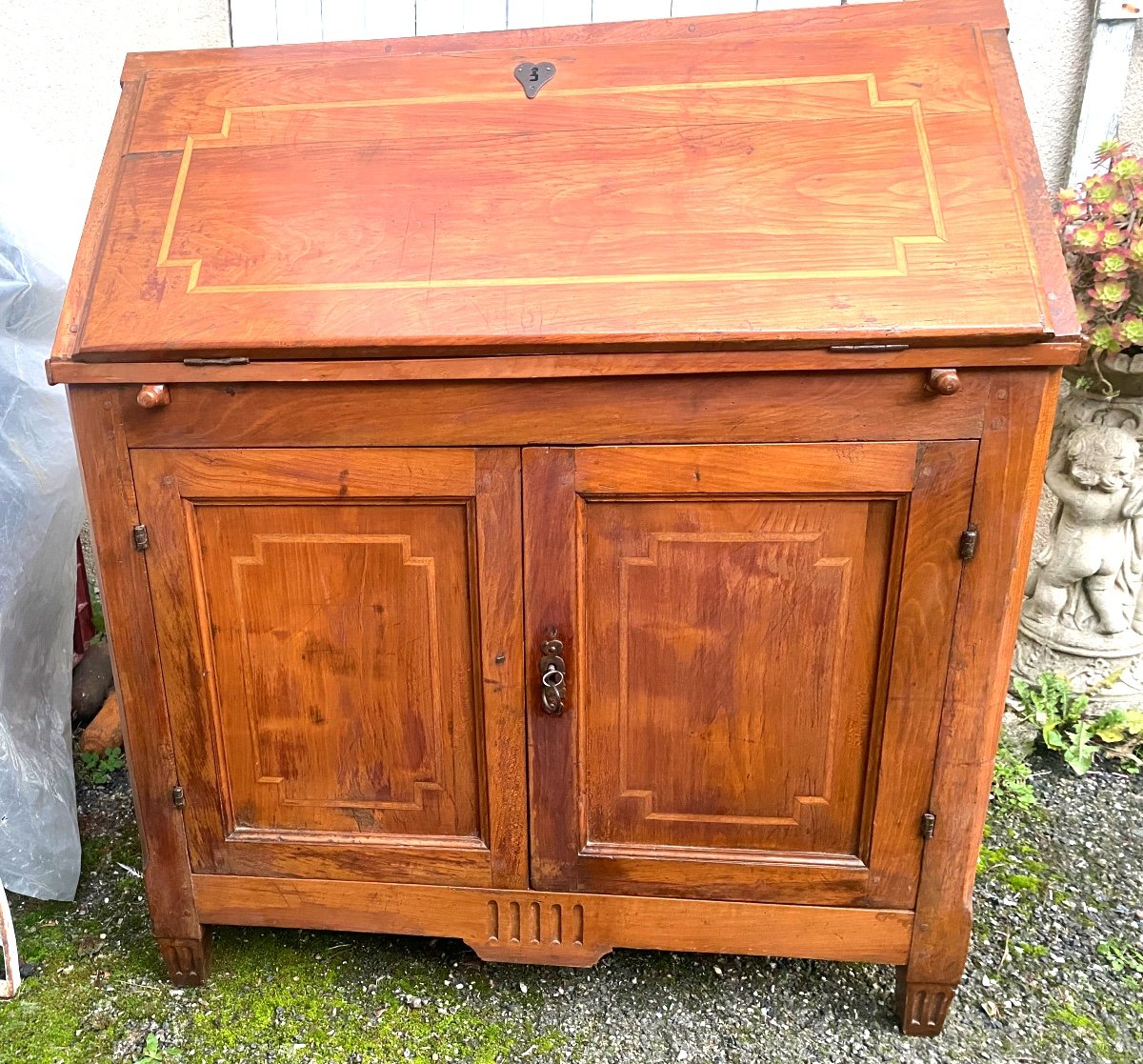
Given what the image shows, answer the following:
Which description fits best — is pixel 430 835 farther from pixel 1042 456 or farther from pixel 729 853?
pixel 1042 456

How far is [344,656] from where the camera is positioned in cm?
150

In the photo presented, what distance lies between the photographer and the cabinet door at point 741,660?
52.0 inches

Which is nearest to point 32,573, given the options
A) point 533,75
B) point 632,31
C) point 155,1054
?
point 155,1054

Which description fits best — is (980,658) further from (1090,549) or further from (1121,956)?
(1090,549)

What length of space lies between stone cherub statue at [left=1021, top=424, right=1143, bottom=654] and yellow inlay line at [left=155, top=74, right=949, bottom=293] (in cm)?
135

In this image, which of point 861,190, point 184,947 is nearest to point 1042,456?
point 861,190

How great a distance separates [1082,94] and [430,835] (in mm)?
2605

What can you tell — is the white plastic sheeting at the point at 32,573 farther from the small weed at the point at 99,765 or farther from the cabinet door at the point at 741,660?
the cabinet door at the point at 741,660

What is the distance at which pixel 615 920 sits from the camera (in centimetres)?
158

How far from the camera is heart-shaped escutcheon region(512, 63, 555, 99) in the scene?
4.87 ft

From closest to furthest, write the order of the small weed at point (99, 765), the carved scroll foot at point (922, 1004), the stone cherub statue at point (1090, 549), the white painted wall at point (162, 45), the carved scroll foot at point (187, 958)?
the carved scroll foot at point (922, 1004), the carved scroll foot at point (187, 958), the white painted wall at point (162, 45), the stone cherub statue at point (1090, 549), the small weed at point (99, 765)

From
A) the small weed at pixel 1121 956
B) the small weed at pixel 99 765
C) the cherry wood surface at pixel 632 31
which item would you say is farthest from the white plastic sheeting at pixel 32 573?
the small weed at pixel 1121 956

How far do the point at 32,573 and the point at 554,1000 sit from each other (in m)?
1.60

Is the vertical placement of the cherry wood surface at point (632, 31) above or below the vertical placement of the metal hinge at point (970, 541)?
above
